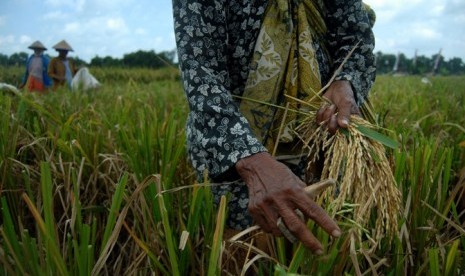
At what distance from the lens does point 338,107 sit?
42.3 inches

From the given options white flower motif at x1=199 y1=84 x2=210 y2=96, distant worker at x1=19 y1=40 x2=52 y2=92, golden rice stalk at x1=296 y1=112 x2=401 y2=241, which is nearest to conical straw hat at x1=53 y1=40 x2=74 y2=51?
distant worker at x1=19 y1=40 x2=52 y2=92

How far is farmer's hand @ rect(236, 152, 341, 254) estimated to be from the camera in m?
0.76

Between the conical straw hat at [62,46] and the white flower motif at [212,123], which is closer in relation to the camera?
the white flower motif at [212,123]

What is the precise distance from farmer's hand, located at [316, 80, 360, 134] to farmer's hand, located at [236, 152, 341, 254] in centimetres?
20

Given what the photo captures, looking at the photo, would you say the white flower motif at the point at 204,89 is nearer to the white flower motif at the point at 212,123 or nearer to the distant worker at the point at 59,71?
the white flower motif at the point at 212,123

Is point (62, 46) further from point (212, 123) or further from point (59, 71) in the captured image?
point (212, 123)

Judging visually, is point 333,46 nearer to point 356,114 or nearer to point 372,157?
point 356,114

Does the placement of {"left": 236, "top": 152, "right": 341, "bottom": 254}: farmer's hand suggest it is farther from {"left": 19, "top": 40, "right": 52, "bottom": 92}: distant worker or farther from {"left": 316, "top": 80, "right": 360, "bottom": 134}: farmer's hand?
{"left": 19, "top": 40, "right": 52, "bottom": 92}: distant worker

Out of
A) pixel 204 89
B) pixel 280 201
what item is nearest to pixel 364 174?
pixel 280 201

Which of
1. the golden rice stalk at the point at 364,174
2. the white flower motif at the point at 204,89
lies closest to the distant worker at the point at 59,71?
the white flower motif at the point at 204,89

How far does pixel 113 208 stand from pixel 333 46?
796mm

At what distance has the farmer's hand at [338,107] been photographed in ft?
3.34

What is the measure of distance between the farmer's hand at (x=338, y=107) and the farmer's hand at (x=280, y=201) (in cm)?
20

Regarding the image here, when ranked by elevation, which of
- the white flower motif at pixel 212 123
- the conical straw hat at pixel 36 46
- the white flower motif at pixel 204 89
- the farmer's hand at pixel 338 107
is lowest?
the white flower motif at pixel 212 123
